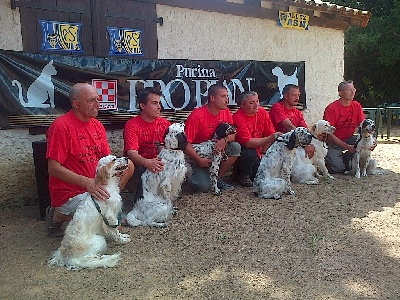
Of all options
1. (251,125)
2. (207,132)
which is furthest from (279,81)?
(207,132)

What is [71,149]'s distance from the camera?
4.14 metres

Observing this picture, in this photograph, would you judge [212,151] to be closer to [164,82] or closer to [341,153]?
[164,82]

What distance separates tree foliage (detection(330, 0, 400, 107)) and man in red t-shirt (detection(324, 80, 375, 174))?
39.0 ft

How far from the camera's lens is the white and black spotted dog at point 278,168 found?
560 centimetres

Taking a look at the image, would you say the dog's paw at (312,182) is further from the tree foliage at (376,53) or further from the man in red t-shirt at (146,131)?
the tree foliage at (376,53)

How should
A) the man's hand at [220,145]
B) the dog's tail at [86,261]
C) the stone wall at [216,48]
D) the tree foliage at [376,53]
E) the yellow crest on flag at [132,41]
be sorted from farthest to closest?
the tree foliage at [376,53]
the yellow crest on flag at [132,41]
the man's hand at [220,145]
the stone wall at [216,48]
the dog's tail at [86,261]

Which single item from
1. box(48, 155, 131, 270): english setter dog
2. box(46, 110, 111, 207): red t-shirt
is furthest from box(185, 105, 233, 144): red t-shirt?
box(48, 155, 131, 270): english setter dog

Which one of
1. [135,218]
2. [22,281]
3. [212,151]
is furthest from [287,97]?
[22,281]

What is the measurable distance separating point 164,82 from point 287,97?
2.03 meters

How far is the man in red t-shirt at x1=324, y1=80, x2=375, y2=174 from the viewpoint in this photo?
7.32 metres

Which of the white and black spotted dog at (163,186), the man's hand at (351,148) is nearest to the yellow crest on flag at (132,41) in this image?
the white and black spotted dog at (163,186)

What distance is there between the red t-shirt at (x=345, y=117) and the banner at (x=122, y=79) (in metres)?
1.20

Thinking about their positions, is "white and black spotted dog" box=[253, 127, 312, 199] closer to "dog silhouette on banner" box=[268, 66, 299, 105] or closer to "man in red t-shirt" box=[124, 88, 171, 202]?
"man in red t-shirt" box=[124, 88, 171, 202]

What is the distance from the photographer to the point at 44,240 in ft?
14.6
